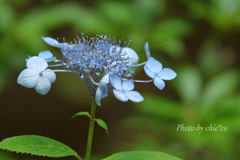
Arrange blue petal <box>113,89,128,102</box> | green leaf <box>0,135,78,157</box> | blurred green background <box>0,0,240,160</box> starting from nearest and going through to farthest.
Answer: blue petal <box>113,89,128,102</box>, green leaf <box>0,135,78,157</box>, blurred green background <box>0,0,240,160</box>

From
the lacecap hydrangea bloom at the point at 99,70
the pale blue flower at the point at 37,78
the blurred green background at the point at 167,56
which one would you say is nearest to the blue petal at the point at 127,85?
the lacecap hydrangea bloom at the point at 99,70

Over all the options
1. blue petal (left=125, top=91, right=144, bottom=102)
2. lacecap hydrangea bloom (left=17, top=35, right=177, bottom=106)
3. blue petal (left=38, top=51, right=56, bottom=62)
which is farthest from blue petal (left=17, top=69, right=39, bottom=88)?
blue petal (left=125, top=91, right=144, bottom=102)

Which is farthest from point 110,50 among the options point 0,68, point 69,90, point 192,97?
point 69,90

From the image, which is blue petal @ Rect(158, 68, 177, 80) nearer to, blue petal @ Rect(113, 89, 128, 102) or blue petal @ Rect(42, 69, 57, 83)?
blue petal @ Rect(113, 89, 128, 102)

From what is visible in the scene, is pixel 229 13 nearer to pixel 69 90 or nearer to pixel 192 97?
pixel 192 97

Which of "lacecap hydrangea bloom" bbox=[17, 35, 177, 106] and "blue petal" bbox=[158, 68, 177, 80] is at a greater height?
"blue petal" bbox=[158, 68, 177, 80]

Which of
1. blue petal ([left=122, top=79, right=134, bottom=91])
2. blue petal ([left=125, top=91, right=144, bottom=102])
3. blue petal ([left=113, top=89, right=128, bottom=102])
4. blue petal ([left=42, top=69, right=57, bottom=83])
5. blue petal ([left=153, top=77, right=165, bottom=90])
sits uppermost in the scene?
blue petal ([left=153, top=77, right=165, bottom=90])
